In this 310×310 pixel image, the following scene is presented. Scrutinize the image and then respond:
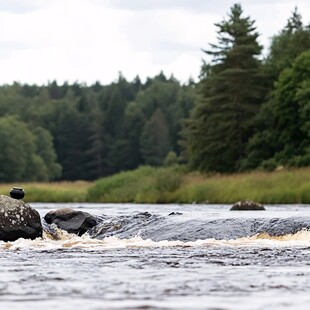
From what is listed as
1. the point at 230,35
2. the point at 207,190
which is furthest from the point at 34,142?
the point at 207,190

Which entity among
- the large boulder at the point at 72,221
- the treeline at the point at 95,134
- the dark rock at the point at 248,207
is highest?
the treeline at the point at 95,134

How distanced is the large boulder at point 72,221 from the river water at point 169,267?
0.71 m

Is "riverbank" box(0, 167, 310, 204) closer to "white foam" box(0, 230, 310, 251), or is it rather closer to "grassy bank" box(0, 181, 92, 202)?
"grassy bank" box(0, 181, 92, 202)

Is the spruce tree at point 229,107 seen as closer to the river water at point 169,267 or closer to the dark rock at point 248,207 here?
the dark rock at point 248,207

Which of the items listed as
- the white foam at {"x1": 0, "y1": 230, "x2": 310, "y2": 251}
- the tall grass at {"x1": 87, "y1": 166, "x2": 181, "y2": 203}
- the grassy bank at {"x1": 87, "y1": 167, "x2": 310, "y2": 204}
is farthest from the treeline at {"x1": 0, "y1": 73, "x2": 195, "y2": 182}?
the white foam at {"x1": 0, "y1": 230, "x2": 310, "y2": 251}

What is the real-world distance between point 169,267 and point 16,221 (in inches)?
274

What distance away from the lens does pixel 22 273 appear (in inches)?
563

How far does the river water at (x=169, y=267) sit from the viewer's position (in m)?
11.5

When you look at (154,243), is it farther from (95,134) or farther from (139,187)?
(95,134)

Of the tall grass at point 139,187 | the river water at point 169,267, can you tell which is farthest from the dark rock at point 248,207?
the tall grass at point 139,187

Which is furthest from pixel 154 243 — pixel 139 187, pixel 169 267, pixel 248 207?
pixel 139 187

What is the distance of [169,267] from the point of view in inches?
590

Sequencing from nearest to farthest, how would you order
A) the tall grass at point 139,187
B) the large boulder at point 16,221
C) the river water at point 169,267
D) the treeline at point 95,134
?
the river water at point 169,267
the large boulder at point 16,221
the tall grass at point 139,187
the treeline at point 95,134

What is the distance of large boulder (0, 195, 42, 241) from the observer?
68.9 feet
